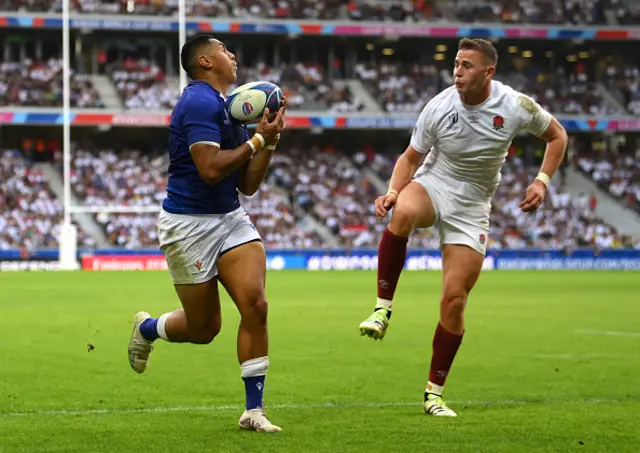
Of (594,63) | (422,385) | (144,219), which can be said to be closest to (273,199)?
(144,219)

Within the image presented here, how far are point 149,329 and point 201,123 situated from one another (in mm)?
1702

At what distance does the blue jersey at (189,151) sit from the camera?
735cm

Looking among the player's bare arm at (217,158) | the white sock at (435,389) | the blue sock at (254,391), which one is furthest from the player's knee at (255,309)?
the white sock at (435,389)

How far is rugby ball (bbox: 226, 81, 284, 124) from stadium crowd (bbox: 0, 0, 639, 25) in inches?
1748

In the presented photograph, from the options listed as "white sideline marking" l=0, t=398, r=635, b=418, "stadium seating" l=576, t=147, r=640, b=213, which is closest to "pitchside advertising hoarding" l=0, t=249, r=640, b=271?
"stadium seating" l=576, t=147, r=640, b=213

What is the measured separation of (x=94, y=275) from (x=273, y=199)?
1239cm

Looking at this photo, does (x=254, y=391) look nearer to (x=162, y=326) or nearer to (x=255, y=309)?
(x=255, y=309)

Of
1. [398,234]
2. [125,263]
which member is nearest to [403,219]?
[398,234]

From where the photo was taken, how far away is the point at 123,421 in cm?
771

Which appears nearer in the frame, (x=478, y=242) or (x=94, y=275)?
(x=478, y=242)

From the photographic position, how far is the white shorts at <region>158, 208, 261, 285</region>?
7.48 metres

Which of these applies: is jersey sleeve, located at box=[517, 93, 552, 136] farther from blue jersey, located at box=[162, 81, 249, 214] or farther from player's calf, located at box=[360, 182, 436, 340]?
blue jersey, located at box=[162, 81, 249, 214]

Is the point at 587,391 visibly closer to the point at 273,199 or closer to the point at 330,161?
the point at 273,199

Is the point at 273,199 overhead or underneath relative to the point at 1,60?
underneath
